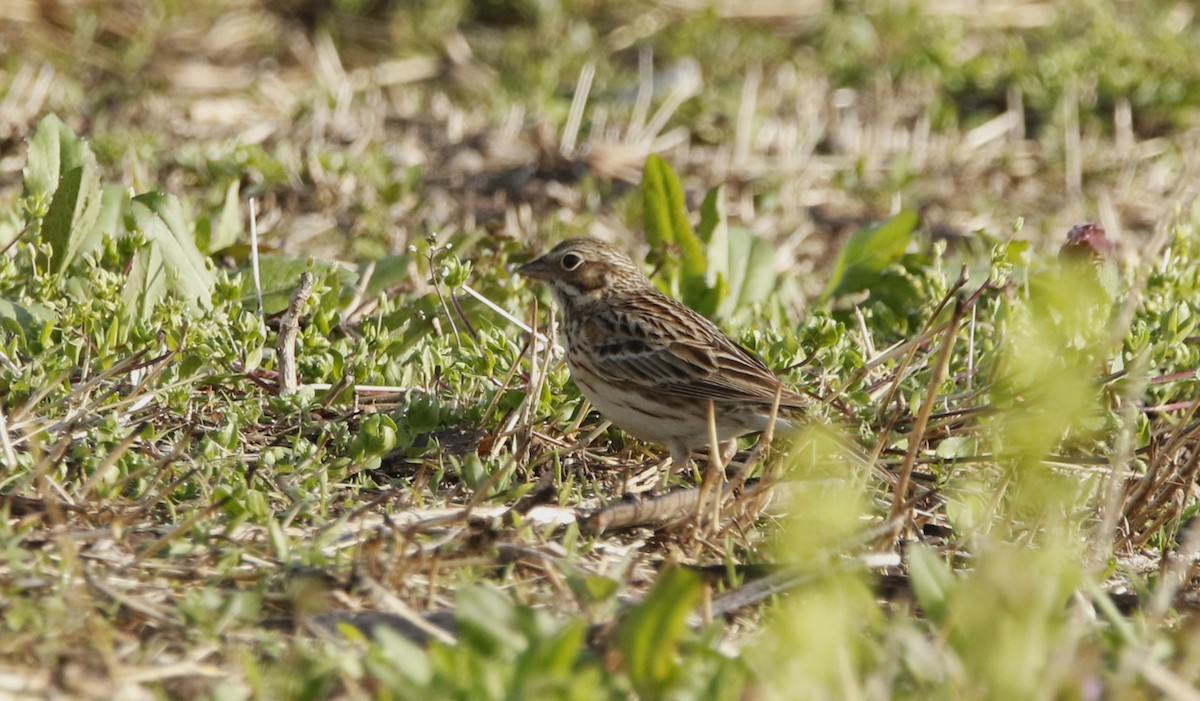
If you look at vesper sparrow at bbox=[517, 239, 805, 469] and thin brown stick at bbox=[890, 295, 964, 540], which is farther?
vesper sparrow at bbox=[517, 239, 805, 469]

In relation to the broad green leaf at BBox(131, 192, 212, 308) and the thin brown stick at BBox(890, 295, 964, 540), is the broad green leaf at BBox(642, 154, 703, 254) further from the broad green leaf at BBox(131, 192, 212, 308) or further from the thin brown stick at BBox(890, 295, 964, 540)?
the thin brown stick at BBox(890, 295, 964, 540)

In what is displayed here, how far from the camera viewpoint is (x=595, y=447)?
5.69 m

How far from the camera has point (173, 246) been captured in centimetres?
570

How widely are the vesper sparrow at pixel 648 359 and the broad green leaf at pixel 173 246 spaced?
1327 mm

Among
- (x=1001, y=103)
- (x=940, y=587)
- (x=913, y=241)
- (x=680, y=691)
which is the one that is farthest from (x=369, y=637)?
(x=1001, y=103)

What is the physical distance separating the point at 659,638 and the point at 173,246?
10.4 feet

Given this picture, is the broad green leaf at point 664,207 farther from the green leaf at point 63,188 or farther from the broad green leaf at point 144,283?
the green leaf at point 63,188

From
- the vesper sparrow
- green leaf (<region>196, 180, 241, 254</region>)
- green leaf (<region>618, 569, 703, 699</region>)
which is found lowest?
the vesper sparrow

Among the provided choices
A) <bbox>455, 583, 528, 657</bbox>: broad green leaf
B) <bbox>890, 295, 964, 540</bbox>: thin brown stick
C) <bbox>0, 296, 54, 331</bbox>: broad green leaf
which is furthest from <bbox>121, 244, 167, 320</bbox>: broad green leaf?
<bbox>890, 295, 964, 540</bbox>: thin brown stick

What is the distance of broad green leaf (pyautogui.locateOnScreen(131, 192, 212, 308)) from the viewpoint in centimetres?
565

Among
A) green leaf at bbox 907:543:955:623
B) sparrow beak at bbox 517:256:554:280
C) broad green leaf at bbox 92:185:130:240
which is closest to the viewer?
green leaf at bbox 907:543:955:623

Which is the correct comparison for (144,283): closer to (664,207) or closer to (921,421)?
(664,207)

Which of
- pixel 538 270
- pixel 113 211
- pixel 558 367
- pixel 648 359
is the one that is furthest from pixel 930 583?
pixel 113 211

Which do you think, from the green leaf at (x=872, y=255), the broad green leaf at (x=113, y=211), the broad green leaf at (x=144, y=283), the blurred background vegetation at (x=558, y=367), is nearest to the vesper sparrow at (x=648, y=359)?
the blurred background vegetation at (x=558, y=367)
